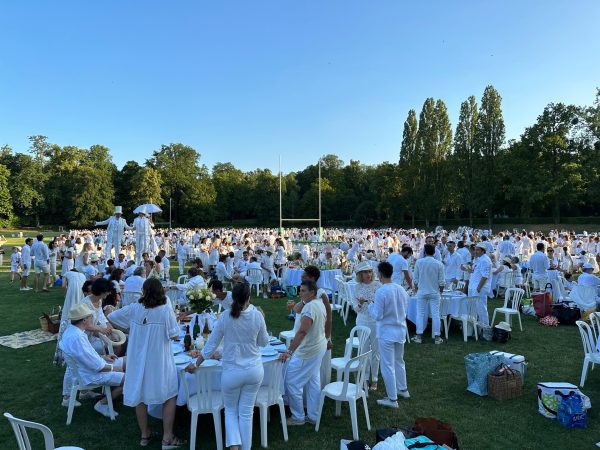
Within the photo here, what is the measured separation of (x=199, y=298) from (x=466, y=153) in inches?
1643

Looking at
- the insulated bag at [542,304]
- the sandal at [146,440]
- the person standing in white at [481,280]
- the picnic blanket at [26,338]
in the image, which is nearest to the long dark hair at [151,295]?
the sandal at [146,440]

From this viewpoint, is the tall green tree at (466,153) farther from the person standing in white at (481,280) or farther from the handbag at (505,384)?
the handbag at (505,384)

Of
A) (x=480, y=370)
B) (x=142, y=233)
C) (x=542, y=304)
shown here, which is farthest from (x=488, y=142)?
(x=480, y=370)

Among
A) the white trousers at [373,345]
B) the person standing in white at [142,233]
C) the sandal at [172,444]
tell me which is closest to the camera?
the sandal at [172,444]

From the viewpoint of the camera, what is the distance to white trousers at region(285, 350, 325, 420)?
447cm

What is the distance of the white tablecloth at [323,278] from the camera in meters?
12.0

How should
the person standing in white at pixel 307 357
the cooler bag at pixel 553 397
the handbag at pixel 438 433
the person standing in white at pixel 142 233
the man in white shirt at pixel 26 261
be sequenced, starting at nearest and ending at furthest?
the handbag at pixel 438 433, the person standing in white at pixel 307 357, the cooler bag at pixel 553 397, the man in white shirt at pixel 26 261, the person standing in white at pixel 142 233

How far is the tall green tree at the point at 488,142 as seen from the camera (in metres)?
40.4

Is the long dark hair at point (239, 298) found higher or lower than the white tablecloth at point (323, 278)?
higher

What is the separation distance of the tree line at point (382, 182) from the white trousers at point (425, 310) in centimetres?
3612

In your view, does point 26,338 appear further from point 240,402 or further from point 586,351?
point 586,351

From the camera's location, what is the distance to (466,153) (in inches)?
1644

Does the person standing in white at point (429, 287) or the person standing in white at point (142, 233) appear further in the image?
the person standing in white at point (142, 233)

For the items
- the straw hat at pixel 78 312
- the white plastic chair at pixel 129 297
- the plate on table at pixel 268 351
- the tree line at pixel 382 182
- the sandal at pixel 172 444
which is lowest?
the sandal at pixel 172 444
